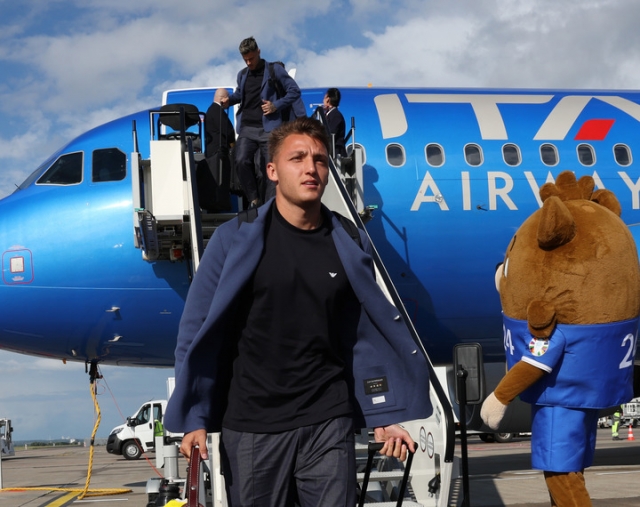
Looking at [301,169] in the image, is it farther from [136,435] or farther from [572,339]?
[136,435]

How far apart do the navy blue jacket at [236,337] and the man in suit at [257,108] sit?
14.6 feet

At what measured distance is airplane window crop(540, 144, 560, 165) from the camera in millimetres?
10141

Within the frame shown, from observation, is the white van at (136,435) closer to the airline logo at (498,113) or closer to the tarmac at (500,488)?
the tarmac at (500,488)

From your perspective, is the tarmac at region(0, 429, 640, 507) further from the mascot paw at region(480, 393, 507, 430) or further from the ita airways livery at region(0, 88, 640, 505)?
the mascot paw at region(480, 393, 507, 430)

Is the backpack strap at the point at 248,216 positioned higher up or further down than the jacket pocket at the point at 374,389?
higher up

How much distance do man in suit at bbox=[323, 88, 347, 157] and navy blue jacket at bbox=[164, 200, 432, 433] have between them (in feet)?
19.4

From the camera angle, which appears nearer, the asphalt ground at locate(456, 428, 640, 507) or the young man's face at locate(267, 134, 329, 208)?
the young man's face at locate(267, 134, 329, 208)

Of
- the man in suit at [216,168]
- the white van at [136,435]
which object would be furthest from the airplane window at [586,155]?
the white van at [136,435]

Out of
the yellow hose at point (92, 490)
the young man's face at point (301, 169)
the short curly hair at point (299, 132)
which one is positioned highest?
the short curly hair at point (299, 132)

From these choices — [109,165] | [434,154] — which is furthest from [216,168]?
[434,154]

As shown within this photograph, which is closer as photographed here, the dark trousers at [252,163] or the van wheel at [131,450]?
the dark trousers at [252,163]

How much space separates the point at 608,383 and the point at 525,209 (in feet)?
16.8

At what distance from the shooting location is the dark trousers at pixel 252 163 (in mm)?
7613

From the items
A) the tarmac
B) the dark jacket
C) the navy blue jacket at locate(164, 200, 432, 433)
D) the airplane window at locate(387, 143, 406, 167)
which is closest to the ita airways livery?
the airplane window at locate(387, 143, 406, 167)
